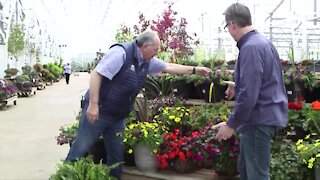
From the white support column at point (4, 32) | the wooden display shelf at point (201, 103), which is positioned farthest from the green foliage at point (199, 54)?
the white support column at point (4, 32)

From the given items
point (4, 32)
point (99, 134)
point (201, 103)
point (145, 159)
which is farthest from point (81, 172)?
point (4, 32)

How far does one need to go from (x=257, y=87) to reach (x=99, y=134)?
1.47 meters

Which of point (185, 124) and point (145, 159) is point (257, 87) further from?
point (185, 124)

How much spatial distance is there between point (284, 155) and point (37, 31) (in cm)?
2856

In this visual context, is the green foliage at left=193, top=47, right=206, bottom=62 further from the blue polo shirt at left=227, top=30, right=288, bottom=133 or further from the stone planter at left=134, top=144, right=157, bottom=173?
the blue polo shirt at left=227, top=30, right=288, bottom=133

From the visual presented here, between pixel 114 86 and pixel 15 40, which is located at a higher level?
pixel 15 40

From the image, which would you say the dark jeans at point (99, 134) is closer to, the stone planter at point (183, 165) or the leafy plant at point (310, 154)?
the stone planter at point (183, 165)

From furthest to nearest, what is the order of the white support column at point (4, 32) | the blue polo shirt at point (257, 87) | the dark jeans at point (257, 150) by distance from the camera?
1. the white support column at point (4, 32)
2. the dark jeans at point (257, 150)
3. the blue polo shirt at point (257, 87)

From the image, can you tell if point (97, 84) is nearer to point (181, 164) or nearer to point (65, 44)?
point (181, 164)

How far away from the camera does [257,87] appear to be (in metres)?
2.21

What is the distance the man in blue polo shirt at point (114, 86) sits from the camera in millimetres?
2961

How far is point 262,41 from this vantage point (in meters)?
2.29

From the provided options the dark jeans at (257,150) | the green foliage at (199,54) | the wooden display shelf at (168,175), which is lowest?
the wooden display shelf at (168,175)

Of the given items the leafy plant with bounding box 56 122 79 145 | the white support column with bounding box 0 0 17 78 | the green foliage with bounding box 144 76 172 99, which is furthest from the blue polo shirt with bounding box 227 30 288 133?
the white support column with bounding box 0 0 17 78
